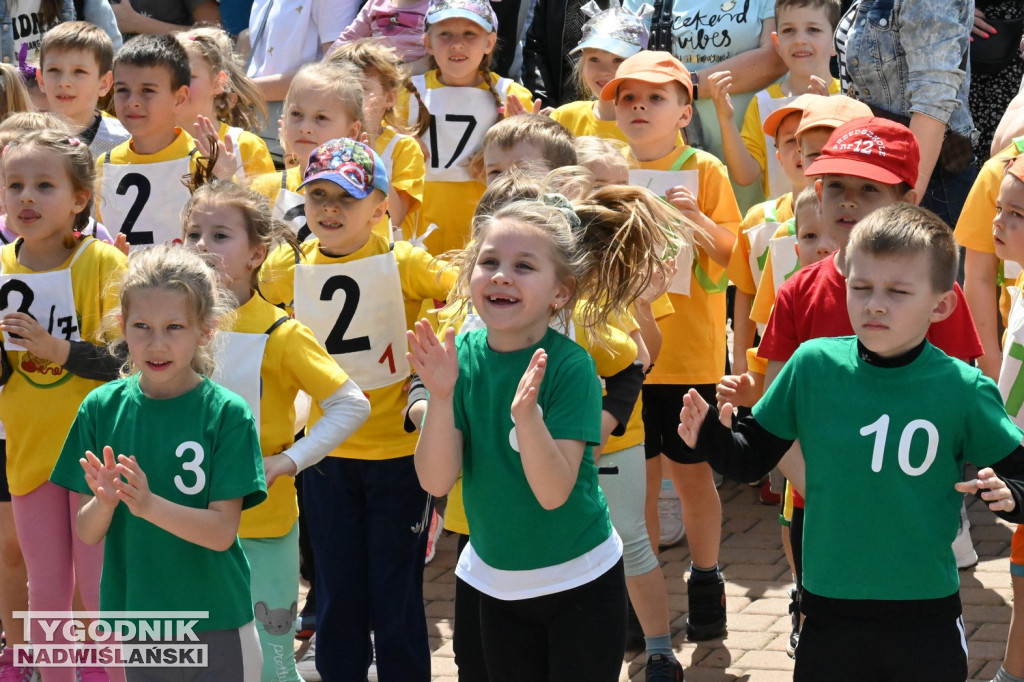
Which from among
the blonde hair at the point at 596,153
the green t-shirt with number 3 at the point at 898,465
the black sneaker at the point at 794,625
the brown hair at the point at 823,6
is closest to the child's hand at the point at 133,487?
the green t-shirt with number 3 at the point at 898,465

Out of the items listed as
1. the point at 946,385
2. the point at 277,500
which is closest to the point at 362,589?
the point at 277,500

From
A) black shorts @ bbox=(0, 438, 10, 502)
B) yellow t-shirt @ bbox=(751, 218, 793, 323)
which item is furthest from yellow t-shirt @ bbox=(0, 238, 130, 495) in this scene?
yellow t-shirt @ bbox=(751, 218, 793, 323)

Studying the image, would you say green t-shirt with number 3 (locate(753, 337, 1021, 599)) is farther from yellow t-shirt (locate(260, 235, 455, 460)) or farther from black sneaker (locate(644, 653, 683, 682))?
yellow t-shirt (locate(260, 235, 455, 460))

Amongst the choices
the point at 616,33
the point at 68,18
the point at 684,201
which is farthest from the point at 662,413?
the point at 68,18

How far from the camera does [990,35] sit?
5.75m

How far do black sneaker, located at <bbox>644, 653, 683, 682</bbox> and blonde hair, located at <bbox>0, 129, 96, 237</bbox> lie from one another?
2420 millimetres

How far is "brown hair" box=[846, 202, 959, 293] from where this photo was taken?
3213 mm

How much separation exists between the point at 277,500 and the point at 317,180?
1.11 m

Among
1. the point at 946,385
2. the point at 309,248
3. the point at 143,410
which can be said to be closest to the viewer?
the point at 946,385

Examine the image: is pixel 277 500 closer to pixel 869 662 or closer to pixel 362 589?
pixel 362 589

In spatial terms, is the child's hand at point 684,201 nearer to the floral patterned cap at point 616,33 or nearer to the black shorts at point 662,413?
the black shorts at point 662,413

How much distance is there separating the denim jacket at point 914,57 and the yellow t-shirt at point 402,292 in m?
2.15

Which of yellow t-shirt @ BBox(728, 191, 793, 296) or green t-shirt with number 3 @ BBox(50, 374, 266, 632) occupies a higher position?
yellow t-shirt @ BBox(728, 191, 793, 296)

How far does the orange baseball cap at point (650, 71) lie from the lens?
5.25 m
